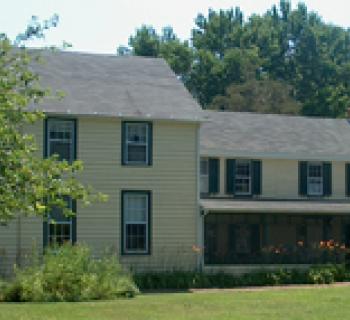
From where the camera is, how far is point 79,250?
2566 cm

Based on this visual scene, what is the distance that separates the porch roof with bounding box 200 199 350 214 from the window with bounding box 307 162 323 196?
0.75m

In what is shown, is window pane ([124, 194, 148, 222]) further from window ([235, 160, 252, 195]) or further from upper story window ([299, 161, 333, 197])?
upper story window ([299, 161, 333, 197])

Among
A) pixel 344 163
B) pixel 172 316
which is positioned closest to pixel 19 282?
pixel 172 316

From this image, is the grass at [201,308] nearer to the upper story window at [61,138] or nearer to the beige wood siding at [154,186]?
the beige wood siding at [154,186]

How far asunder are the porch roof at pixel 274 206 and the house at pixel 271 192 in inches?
1.6

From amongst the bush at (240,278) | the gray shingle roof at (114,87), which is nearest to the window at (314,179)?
the bush at (240,278)

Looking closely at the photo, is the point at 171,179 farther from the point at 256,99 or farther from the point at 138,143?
the point at 256,99

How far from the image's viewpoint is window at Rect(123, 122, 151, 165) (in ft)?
100

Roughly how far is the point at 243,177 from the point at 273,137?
3.09 meters

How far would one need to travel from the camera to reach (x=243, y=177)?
36.2 m

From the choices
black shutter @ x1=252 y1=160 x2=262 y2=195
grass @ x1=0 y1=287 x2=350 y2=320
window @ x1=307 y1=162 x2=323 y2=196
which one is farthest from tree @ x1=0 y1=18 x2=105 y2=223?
window @ x1=307 y1=162 x2=323 y2=196

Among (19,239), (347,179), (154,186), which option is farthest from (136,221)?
(347,179)

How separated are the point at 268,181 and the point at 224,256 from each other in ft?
16.3

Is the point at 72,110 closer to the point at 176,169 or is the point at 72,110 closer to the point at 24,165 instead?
the point at 176,169
